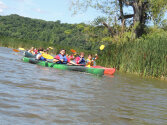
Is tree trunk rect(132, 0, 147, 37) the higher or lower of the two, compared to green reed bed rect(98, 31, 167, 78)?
higher

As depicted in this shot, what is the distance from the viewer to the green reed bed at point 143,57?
37.6ft

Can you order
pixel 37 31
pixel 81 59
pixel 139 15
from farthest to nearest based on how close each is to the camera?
1. pixel 37 31
2. pixel 139 15
3. pixel 81 59

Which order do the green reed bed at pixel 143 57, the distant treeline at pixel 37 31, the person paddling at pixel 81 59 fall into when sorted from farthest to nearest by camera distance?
the distant treeline at pixel 37 31, the person paddling at pixel 81 59, the green reed bed at pixel 143 57

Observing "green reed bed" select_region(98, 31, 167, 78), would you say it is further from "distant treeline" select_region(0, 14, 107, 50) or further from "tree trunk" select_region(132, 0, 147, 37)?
"distant treeline" select_region(0, 14, 107, 50)

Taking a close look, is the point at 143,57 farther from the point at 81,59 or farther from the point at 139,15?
the point at 139,15

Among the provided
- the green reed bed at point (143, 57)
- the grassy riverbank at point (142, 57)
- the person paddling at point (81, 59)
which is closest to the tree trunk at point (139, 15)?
the grassy riverbank at point (142, 57)

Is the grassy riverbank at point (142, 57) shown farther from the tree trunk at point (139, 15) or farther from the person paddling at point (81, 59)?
the tree trunk at point (139, 15)

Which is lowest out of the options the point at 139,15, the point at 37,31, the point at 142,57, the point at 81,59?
the point at 81,59

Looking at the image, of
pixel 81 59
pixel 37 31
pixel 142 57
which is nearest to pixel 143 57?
pixel 142 57

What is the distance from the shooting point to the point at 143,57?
12.0 metres

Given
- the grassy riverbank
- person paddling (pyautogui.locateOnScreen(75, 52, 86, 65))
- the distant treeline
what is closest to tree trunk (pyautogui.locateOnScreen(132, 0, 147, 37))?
the grassy riverbank

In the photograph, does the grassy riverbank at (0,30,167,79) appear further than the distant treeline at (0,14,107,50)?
No

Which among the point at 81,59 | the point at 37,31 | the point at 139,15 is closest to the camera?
the point at 81,59

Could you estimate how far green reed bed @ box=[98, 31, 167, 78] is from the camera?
1146cm
